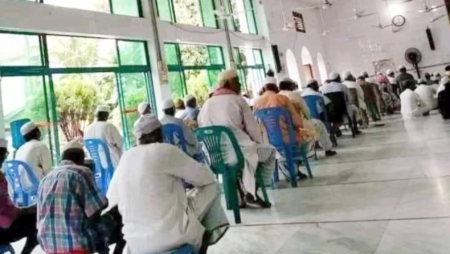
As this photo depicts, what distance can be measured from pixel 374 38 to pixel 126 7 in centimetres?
1046

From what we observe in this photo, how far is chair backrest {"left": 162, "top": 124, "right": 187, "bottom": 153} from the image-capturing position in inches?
153

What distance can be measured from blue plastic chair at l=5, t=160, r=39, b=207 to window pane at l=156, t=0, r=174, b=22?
5.35 meters

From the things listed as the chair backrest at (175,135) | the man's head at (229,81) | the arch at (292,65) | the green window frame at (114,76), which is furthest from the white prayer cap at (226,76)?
the arch at (292,65)

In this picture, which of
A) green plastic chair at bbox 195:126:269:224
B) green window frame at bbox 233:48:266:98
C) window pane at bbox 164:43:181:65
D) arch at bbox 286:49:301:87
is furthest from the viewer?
arch at bbox 286:49:301:87

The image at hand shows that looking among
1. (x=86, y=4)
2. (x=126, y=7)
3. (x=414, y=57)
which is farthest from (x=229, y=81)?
(x=414, y=57)

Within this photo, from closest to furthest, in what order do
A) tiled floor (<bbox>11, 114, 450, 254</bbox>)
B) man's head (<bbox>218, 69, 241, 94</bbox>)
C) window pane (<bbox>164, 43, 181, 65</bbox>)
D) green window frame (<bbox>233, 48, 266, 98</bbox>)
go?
tiled floor (<bbox>11, 114, 450, 254</bbox>) < man's head (<bbox>218, 69, 241, 94</bbox>) < window pane (<bbox>164, 43, 181, 65</bbox>) < green window frame (<bbox>233, 48, 266, 98</bbox>)

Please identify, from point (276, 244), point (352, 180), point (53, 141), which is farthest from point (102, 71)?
point (276, 244)

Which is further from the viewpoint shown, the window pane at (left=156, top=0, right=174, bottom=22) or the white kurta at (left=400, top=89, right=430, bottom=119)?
the window pane at (left=156, top=0, right=174, bottom=22)

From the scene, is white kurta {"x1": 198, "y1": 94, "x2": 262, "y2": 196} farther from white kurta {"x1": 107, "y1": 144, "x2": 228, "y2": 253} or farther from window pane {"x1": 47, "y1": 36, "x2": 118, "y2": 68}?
window pane {"x1": 47, "y1": 36, "x2": 118, "y2": 68}

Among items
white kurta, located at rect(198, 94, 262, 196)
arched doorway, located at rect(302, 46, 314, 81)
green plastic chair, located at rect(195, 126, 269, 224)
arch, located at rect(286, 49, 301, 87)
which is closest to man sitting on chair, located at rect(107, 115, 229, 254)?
green plastic chair, located at rect(195, 126, 269, 224)

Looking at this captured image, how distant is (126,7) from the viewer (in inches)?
306

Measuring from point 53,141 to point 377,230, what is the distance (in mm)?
5009

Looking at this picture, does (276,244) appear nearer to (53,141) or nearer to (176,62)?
(53,141)

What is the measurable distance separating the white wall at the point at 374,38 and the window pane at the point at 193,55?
25.1 ft
